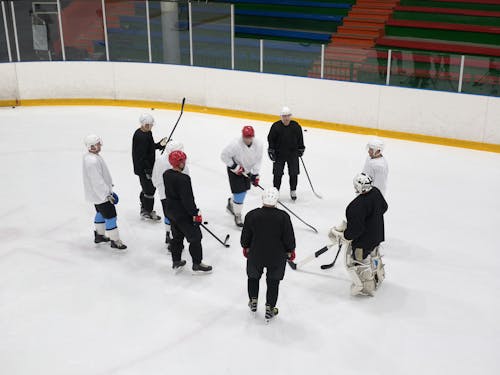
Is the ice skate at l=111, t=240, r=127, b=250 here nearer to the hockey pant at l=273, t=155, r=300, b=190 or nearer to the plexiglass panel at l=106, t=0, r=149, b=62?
the hockey pant at l=273, t=155, r=300, b=190

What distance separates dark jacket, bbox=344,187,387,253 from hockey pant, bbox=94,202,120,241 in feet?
7.49

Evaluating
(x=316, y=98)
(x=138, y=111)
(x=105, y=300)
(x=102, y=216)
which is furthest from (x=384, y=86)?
(x=105, y=300)

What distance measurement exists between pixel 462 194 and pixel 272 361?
156 inches

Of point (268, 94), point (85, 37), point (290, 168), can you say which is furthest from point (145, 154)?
point (85, 37)

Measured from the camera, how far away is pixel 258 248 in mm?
4695

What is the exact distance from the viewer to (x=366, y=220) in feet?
16.4

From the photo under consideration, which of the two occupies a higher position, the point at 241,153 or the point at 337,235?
the point at 241,153

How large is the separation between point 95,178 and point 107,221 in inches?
20.1

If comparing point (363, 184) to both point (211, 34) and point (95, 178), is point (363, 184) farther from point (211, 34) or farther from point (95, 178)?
point (211, 34)

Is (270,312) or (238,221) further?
(238,221)

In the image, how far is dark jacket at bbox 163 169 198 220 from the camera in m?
5.30

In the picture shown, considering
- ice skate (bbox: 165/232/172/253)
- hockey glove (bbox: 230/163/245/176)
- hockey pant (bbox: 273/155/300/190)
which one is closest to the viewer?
ice skate (bbox: 165/232/172/253)

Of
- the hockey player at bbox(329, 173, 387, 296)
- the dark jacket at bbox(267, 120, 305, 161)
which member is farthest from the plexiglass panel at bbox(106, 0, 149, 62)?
the hockey player at bbox(329, 173, 387, 296)

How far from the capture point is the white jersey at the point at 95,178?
5.74 m
